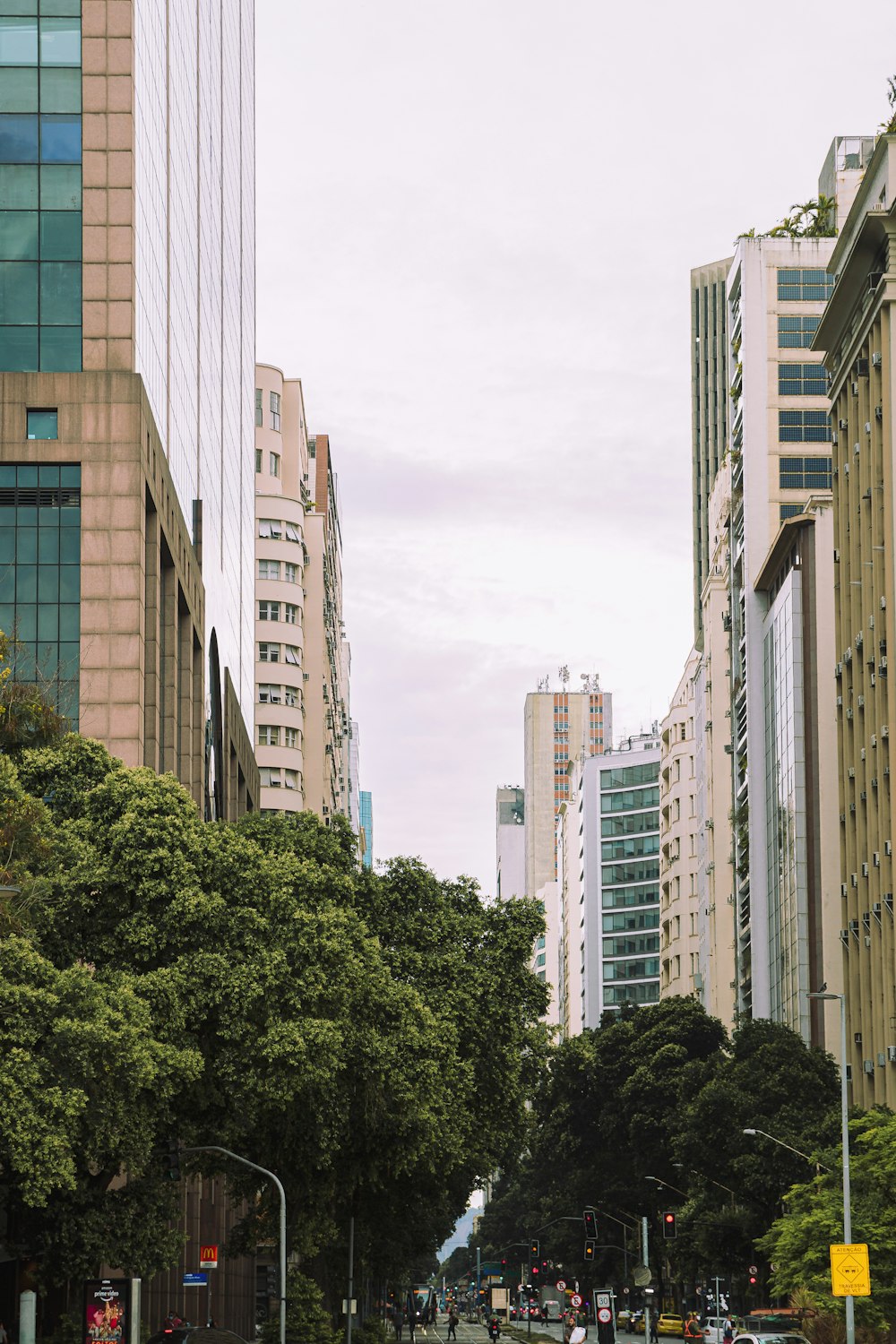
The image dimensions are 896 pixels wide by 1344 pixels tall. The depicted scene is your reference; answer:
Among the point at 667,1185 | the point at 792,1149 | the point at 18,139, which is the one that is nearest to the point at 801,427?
the point at 667,1185

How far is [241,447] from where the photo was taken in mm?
105938

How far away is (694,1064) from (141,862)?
49041mm

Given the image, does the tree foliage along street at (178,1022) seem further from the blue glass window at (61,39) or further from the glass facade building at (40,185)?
the blue glass window at (61,39)

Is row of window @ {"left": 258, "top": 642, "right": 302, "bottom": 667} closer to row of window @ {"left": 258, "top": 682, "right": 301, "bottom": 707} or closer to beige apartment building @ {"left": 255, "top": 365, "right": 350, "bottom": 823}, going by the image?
beige apartment building @ {"left": 255, "top": 365, "right": 350, "bottom": 823}

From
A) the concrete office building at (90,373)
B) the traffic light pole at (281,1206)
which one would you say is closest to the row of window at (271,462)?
the concrete office building at (90,373)

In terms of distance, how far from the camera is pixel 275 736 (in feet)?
379

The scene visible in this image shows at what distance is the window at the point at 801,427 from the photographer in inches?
4341

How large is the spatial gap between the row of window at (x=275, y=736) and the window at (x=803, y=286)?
3645 cm

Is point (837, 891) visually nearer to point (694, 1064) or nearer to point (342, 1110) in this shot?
point (694, 1064)

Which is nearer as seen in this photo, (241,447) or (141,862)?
(141,862)

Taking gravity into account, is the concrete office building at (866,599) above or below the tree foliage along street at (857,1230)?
above

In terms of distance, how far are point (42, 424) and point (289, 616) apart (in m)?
59.1

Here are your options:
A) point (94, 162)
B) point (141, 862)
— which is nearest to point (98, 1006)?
point (141, 862)

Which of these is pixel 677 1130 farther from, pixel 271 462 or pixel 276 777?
pixel 271 462
